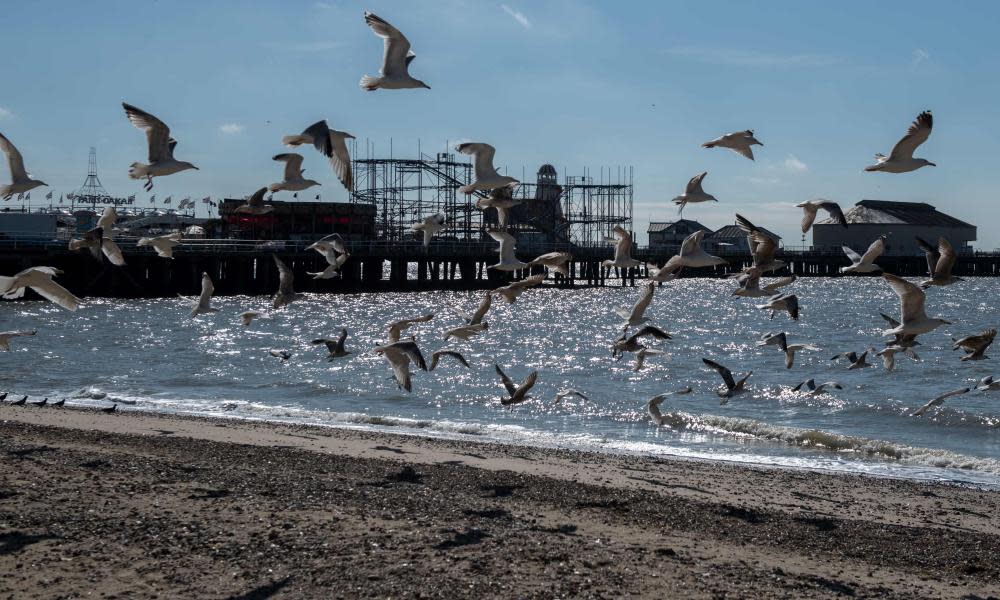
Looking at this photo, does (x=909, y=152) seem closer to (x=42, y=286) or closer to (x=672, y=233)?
(x=42, y=286)

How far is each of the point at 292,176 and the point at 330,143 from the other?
3.02m

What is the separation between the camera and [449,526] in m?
9.98

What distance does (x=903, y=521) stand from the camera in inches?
489

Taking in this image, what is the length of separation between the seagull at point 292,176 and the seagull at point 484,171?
238cm

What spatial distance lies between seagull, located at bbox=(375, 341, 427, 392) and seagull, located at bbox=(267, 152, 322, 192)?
3.50m

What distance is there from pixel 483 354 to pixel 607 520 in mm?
27159

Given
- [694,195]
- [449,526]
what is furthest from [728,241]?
[449,526]

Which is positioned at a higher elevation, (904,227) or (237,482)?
(904,227)

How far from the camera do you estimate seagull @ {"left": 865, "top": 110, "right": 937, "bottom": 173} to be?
14656mm

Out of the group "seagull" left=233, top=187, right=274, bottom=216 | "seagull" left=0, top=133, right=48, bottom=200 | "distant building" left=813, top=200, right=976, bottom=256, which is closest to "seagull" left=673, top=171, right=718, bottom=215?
"seagull" left=233, top=187, right=274, bottom=216

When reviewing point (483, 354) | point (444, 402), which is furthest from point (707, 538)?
point (483, 354)

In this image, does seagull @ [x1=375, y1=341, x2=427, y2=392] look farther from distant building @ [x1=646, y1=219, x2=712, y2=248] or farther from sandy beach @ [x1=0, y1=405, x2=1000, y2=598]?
distant building @ [x1=646, y1=219, x2=712, y2=248]

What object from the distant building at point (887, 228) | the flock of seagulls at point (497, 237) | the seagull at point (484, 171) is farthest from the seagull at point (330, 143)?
the distant building at point (887, 228)

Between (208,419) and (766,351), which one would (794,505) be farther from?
(766,351)
